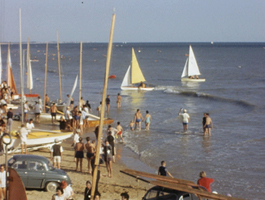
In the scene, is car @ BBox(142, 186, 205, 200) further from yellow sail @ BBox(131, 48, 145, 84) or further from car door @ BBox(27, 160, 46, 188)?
yellow sail @ BBox(131, 48, 145, 84)

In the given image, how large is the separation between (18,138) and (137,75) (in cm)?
3207

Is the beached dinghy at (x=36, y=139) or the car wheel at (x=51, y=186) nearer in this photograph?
the car wheel at (x=51, y=186)

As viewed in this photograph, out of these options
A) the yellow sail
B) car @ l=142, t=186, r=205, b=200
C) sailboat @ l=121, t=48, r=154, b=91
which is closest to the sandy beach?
car @ l=142, t=186, r=205, b=200

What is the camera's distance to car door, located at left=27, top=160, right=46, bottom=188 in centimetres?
1229

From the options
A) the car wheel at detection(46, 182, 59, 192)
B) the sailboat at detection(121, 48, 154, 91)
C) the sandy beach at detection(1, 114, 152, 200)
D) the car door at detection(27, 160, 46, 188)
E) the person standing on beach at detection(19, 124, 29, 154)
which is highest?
the sailboat at detection(121, 48, 154, 91)

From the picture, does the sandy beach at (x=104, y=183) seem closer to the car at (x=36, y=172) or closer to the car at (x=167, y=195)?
the car at (x=36, y=172)

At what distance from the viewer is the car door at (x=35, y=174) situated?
12289mm

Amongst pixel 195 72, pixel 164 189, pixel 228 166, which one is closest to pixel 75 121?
pixel 228 166

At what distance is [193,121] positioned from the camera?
2838 cm

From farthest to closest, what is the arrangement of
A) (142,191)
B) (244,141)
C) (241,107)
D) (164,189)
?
1. (241,107)
2. (244,141)
3. (142,191)
4. (164,189)

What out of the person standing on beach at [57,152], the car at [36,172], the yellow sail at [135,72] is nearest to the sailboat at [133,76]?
the yellow sail at [135,72]

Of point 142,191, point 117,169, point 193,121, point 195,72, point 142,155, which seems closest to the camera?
point 142,191

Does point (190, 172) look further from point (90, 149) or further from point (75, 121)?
point (75, 121)

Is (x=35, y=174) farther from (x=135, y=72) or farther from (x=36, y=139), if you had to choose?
(x=135, y=72)
